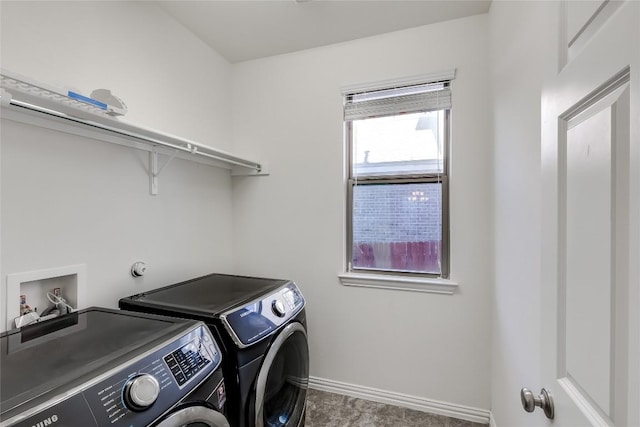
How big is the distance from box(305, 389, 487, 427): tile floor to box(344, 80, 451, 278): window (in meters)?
0.89

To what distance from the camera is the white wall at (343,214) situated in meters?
1.85

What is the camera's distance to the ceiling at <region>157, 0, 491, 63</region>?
175 cm

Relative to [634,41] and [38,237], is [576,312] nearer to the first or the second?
[634,41]

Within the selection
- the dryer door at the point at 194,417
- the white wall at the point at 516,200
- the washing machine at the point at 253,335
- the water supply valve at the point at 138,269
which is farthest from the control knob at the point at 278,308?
the white wall at the point at 516,200

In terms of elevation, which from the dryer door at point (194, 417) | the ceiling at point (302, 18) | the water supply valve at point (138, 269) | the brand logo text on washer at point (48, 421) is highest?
the ceiling at point (302, 18)

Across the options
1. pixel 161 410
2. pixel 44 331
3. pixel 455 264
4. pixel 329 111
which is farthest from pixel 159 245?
pixel 455 264

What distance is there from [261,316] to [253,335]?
4.7 inches

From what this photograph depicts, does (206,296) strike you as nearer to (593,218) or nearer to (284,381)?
(284,381)

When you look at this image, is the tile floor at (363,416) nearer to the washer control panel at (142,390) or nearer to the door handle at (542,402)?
the washer control panel at (142,390)

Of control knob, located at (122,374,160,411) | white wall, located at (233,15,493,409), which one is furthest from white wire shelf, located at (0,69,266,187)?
control knob, located at (122,374,160,411)

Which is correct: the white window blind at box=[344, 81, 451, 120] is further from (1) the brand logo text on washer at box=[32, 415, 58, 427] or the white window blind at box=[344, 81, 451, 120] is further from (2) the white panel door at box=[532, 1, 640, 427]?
(1) the brand logo text on washer at box=[32, 415, 58, 427]

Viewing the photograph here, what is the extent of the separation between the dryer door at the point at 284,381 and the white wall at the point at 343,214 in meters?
0.58

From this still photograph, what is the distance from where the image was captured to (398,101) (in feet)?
6.57

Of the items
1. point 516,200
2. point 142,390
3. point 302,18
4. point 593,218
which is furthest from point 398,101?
point 142,390
